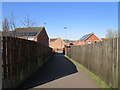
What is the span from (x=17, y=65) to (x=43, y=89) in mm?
1288

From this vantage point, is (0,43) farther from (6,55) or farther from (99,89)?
(99,89)

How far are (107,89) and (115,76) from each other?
22.4 inches

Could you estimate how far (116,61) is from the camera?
4215 millimetres

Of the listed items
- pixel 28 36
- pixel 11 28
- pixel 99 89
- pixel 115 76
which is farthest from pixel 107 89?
pixel 28 36

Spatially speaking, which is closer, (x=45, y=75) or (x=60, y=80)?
(x=60, y=80)

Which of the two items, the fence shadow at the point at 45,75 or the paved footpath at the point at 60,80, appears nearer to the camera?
the paved footpath at the point at 60,80

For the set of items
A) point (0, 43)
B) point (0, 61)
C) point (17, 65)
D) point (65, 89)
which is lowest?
point (65, 89)

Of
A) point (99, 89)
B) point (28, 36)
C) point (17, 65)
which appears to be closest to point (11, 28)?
point (28, 36)

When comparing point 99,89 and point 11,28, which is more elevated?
point 11,28

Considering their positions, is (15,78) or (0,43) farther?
(15,78)

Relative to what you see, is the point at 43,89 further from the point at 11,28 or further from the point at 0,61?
the point at 11,28

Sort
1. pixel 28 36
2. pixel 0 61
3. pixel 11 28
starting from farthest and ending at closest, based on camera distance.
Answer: pixel 28 36 < pixel 11 28 < pixel 0 61

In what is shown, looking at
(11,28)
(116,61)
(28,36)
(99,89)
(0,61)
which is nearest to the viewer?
(0,61)

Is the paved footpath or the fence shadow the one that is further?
the fence shadow
